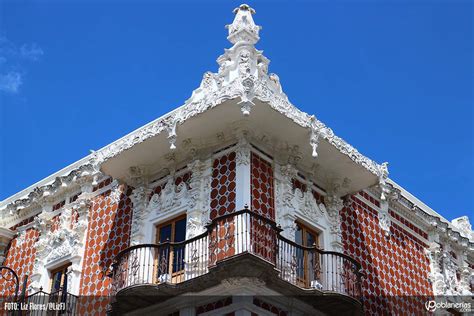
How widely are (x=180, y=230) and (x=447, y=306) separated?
734cm

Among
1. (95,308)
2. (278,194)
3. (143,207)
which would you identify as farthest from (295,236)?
(95,308)

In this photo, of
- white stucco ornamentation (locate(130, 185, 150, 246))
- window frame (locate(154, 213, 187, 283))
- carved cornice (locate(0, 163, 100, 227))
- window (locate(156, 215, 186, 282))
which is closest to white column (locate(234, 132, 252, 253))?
window (locate(156, 215, 186, 282))

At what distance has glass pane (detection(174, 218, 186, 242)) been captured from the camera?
55.6 ft

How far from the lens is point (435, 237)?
2134 centimetres

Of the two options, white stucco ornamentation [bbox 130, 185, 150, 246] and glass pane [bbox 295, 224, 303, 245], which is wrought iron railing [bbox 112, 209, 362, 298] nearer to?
glass pane [bbox 295, 224, 303, 245]

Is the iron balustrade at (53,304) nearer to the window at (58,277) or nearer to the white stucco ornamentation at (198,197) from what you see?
the window at (58,277)

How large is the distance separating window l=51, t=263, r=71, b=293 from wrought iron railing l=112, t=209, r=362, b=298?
2.87 meters

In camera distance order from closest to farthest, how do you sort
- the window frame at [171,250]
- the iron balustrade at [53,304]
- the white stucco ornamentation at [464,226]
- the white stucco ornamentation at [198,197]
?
the window frame at [171,250] → the white stucco ornamentation at [198,197] → the iron balustrade at [53,304] → the white stucco ornamentation at [464,226]

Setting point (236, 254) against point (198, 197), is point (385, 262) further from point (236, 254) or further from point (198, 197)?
point (236, 254)

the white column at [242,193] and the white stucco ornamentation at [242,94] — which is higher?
the white stucco ornamentation at [242,94]

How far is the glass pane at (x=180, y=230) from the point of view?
16953mm

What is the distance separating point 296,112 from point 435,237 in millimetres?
6621

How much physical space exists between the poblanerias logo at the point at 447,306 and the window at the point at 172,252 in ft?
22.1

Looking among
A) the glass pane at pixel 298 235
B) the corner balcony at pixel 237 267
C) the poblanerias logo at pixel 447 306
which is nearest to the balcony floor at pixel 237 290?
the corner balcony at pixel 237 267
